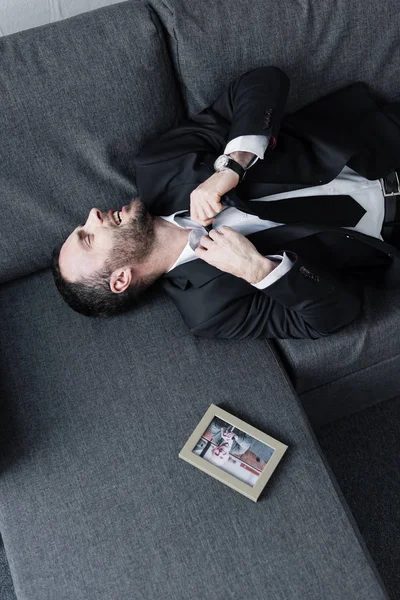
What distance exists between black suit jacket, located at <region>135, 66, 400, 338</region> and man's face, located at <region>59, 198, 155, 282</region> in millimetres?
134

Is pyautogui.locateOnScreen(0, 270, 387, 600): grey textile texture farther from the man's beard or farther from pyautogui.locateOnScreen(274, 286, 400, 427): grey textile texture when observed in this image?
the man's beard

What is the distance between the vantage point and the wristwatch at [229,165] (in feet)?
5.79

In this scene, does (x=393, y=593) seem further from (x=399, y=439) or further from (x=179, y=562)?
(x=179, y=562)

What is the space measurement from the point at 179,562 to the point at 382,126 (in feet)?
5.25

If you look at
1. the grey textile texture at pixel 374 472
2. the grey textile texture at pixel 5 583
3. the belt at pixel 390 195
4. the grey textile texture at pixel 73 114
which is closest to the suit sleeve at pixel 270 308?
the belt at pixel 390 195

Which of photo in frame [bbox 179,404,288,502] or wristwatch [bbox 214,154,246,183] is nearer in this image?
photo in frame [bbox 179,404,288,502]

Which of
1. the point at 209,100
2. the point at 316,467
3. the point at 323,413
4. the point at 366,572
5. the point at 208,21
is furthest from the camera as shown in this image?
the point at 323,413

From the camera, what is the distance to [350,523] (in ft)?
5.25

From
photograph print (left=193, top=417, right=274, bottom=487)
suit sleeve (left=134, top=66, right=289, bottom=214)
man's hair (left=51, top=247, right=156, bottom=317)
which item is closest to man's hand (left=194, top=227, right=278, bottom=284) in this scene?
suit sleeve (left=134, top=66, right=289, bottom=214)

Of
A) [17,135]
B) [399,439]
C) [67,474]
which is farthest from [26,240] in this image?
[399,439]

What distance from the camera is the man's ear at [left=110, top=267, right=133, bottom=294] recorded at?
1852 millimetres

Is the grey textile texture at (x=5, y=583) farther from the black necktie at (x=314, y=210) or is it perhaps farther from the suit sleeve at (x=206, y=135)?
the black necktie at (x=314, y=210)

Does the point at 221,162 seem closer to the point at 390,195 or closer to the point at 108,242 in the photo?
the point at 108,242

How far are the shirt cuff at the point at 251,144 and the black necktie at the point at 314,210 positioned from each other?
16cm
